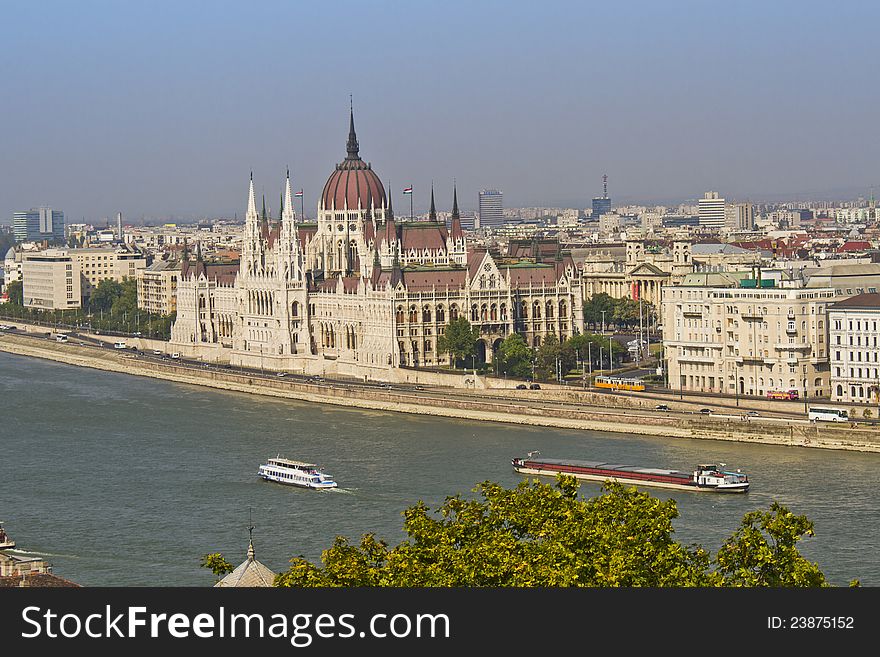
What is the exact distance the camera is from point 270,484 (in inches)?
1394

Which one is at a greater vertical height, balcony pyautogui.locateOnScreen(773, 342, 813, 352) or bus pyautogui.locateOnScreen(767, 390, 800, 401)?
balcony pyautogui.locateOnScreen(773, 342, 813, 352)

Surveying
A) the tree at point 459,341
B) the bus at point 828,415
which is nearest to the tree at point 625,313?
the tree at point 459,341

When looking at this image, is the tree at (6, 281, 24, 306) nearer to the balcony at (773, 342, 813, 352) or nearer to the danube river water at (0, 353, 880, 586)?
the danube river water at (0, 353, 880, 586)

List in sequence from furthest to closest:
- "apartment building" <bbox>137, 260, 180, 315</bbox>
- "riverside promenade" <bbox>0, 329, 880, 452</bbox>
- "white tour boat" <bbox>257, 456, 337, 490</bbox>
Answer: "apartment building" <bbox>137, 260, 180, 315</bbox> → "riverside promenade" <bbox>0, 329, 880, 452</bbox> → "white tour boat" <bbox>257, 456, 337, 490</bbox>

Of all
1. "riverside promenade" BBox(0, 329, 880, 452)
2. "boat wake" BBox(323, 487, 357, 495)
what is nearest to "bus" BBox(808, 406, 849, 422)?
"riverside promenade" BBox(0, 329, 880, 452)

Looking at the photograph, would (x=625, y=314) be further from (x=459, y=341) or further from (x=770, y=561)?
(x=770, y=561)

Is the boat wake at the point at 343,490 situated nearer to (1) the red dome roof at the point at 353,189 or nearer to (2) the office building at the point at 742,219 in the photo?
(1) the red dome roof at the point at 353,189

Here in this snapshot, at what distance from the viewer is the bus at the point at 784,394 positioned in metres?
44.8

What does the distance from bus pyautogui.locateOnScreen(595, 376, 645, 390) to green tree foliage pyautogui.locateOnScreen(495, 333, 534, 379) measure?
13.2 feet

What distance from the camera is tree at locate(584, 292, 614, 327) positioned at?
69500 millimetres

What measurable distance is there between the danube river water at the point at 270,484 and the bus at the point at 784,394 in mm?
4462

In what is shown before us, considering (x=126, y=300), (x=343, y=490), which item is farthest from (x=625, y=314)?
(x=343, y=490)

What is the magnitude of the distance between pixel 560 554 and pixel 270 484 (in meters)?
20.4

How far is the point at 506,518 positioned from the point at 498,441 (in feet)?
81.5
